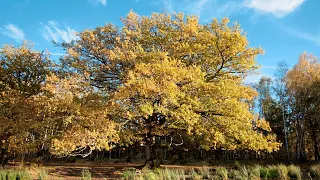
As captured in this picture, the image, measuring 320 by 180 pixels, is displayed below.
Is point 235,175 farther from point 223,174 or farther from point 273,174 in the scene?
point 273,174

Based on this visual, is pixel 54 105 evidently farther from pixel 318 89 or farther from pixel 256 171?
pixel 318 89

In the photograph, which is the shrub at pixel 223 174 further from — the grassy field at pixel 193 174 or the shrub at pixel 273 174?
the shrub at pixel 273 174

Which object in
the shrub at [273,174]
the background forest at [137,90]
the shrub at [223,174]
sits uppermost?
the background forest at [137,90]

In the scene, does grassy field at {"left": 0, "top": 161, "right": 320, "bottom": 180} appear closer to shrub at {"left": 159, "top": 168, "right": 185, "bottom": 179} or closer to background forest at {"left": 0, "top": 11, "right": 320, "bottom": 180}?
shrub at {"left": 159, "top": 168, "right": 185, "bottom": 179}

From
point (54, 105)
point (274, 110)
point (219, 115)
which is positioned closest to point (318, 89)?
point (274, 110)

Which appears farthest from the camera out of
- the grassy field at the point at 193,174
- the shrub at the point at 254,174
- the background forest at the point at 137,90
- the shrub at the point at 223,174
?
the background forest at the point at 137,90

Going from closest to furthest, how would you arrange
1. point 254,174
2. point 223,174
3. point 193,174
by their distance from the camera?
point 223,174, point 254,174, point 193,174

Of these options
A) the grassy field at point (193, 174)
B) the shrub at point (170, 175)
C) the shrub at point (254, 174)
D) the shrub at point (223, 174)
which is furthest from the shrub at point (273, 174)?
the shrub at point (170, 175)

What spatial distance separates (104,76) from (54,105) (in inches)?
158

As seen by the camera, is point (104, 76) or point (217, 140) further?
point (104, 76)

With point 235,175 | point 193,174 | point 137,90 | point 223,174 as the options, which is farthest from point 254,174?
point 137,90

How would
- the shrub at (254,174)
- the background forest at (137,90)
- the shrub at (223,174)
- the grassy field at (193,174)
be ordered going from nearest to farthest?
the shrub at (254,174)
the grassy field at (193,174)
the shrub at (223,174)
the background forest at (137,90)

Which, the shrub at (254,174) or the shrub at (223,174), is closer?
the shrub at (254,174)

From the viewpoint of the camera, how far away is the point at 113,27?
1510 centimetres
